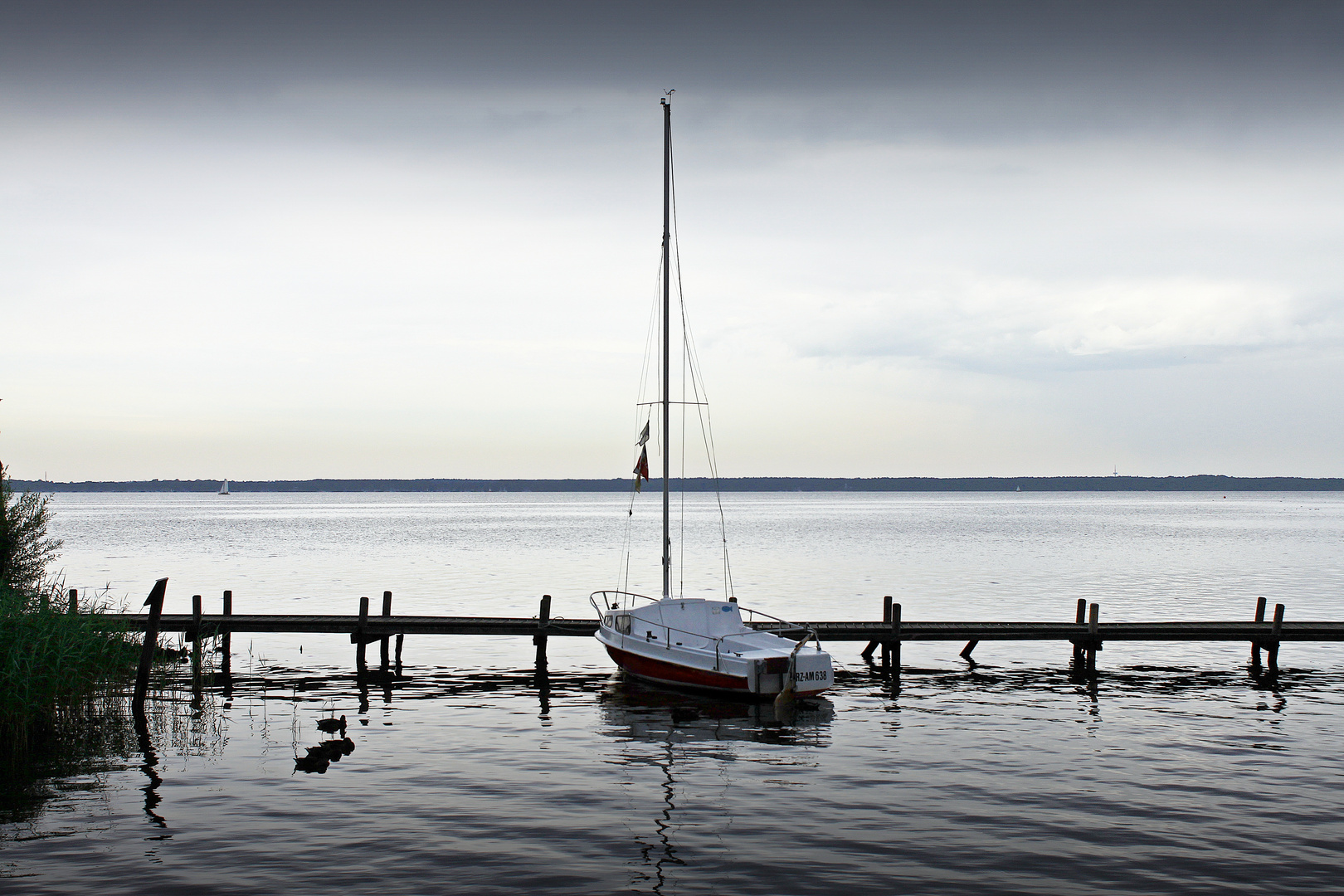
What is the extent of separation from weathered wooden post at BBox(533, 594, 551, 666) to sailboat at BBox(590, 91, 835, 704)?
2107mm

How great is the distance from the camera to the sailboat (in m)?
25.4

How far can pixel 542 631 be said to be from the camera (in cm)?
3319

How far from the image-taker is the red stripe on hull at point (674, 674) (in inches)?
1026

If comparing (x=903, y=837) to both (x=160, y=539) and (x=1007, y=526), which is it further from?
(x=1007, y=526)

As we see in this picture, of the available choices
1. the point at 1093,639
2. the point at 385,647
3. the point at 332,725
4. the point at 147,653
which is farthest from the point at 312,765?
the point at 1093,639

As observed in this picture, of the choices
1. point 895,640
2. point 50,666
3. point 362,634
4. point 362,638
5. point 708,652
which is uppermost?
point 50,666

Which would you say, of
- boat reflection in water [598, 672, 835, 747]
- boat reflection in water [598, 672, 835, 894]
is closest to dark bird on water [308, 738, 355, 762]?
boat reflection in water [598, 672, 835, 894]

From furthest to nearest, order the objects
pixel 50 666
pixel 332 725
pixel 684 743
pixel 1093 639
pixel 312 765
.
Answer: pixel 1093 639 → pixel 684 743 → pixel 332 725 → pixel 50 666 → pixel 312 765

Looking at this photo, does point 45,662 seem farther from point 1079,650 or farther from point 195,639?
point 1079,650

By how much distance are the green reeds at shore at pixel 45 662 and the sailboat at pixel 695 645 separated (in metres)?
12.6

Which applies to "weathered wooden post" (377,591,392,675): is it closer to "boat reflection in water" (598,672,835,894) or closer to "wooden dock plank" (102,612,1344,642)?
→ "wooden dock plank" (102,612,1344,642)

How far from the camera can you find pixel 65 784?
18.5 metres

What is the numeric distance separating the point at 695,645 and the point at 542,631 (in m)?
7.08

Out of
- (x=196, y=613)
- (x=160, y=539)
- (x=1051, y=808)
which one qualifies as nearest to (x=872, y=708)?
A: (x=1051, y=808)
